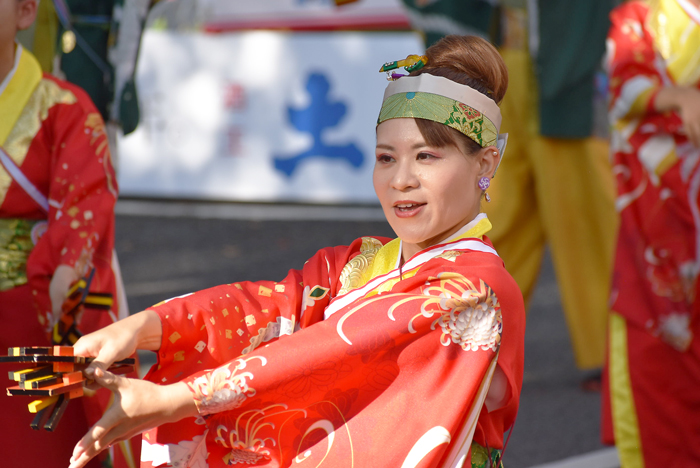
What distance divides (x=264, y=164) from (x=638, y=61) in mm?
5025

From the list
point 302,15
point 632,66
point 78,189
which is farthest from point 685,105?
point 302,15

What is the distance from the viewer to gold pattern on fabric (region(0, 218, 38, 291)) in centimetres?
216

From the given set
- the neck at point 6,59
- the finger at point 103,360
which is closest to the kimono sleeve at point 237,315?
the finger at point 103,360

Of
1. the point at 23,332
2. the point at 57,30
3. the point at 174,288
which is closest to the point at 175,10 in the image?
the point at 174,288

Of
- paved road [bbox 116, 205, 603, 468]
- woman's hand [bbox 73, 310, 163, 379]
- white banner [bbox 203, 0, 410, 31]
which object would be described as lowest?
paved road [bbox 116, 205, 603, 468]

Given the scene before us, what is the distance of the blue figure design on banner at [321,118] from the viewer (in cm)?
745

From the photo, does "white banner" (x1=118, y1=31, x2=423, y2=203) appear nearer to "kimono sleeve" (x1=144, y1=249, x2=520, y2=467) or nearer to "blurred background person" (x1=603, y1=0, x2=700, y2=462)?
"blurred background person" (x1=603, y1=0, x2=700, y2=462)

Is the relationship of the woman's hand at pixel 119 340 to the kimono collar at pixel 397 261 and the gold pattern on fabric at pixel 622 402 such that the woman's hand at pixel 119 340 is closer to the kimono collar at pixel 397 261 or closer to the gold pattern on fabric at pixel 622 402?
the kimono collar at pixel 397 261

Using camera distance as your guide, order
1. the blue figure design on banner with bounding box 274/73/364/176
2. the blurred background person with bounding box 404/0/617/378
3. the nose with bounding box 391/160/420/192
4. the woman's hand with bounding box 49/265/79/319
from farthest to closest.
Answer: the blue figure design on banner with bounding box 274/73/364/176 → the blurred background person with bounding box 404/0/617/378 → the woman's hand with bounding box 49/265/79/319 → the nose with bounding box 391/160/420/192

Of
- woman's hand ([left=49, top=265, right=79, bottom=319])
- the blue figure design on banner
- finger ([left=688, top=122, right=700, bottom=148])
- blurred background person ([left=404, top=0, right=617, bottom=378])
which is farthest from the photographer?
the blue figure design on banner

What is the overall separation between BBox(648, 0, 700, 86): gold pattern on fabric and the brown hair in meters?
1.54

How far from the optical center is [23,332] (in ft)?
7.22

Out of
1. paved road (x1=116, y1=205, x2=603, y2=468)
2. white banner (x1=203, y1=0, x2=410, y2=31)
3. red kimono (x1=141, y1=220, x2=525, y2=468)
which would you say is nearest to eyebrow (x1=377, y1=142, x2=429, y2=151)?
red kimono (x1=141, y1=220, x2=525, y2=468)

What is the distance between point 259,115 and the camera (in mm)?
7625
